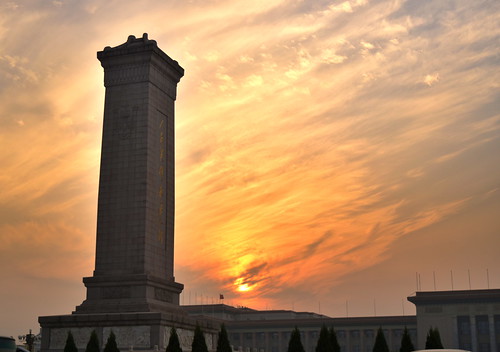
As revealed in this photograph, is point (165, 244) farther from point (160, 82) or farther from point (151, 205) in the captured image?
point (160, 82)

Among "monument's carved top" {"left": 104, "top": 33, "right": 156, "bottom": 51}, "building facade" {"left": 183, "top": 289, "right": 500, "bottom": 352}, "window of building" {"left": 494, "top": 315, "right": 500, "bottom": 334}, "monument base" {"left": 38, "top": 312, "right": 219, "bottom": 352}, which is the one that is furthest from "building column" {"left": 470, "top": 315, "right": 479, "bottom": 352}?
"monument's carved top" {"left": 104, "top": 33, "right": 156, "bottom": 51}

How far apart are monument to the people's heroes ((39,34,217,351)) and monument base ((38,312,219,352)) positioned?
0.23ft

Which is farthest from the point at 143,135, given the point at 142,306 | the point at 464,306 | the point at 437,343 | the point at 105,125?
the point at 464,306

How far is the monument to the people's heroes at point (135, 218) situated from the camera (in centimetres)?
5184

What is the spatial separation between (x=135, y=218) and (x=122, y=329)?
8676 mm

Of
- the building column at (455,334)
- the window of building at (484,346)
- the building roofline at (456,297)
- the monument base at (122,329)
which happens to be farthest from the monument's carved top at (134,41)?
the window of building at (484,346)

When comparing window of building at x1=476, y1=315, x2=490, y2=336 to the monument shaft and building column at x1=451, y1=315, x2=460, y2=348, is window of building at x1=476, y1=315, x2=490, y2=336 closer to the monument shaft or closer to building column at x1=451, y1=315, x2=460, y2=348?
building column at x1=451, y1=315, x2=460, y2=348

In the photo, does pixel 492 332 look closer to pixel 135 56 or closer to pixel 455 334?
pixel 455 334

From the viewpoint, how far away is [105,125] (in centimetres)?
5775

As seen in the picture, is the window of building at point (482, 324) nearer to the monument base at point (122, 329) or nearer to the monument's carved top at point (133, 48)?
the monument base at point (122, 329)

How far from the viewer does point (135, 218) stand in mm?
54875

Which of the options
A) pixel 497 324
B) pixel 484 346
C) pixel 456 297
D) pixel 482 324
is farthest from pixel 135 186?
pixel 484 346

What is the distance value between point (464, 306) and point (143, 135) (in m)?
73.4

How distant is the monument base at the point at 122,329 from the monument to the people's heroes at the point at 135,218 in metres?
0.07
